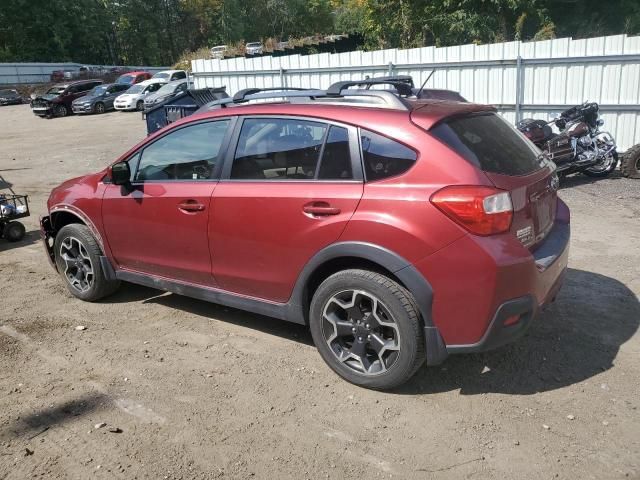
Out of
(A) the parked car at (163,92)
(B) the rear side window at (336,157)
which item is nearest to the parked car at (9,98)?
(A) the parked car at (163,92)

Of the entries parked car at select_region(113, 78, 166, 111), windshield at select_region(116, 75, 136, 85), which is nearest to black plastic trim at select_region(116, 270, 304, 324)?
parked car at select_region(113, 78, 166, 111)

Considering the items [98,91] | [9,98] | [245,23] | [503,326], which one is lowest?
[9,98]

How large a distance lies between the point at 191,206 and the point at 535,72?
30.0 feet

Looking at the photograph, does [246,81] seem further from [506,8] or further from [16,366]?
[506,8]

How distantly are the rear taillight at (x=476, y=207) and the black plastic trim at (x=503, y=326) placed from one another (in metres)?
0.40

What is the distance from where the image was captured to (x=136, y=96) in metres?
28.9

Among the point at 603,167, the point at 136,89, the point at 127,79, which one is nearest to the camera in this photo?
the point at 603,167

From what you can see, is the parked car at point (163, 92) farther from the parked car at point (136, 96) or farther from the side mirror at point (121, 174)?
the side mirror at point (121, 174)

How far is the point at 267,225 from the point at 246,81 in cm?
1274

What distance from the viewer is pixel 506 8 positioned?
83.9ft

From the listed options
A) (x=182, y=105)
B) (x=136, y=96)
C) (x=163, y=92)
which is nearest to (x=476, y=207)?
(x=182, y=105)

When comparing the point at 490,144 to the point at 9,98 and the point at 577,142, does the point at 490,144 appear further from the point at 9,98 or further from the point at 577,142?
the point at 9,98

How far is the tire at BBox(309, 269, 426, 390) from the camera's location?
3268 millimetres

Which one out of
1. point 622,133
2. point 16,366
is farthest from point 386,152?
point 622,133
